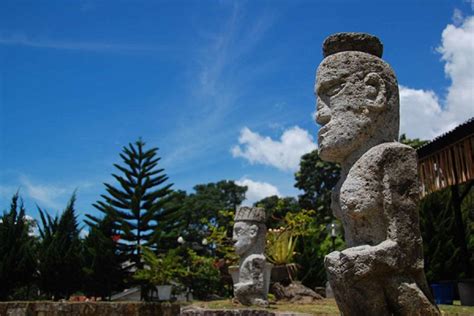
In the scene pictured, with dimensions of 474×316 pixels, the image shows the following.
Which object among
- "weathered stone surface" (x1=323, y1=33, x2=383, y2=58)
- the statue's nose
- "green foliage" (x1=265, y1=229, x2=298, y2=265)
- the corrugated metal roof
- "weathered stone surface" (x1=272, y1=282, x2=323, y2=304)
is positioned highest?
the corrugated metal roof

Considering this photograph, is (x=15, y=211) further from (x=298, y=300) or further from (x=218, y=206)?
→ (x=218, y=206)

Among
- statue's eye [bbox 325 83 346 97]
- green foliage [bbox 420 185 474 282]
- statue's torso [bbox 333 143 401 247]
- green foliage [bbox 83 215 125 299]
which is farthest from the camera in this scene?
green foliage [bbox 83 215 125 299]

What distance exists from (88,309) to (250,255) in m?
2.98

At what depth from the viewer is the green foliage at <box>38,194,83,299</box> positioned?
59.8ft

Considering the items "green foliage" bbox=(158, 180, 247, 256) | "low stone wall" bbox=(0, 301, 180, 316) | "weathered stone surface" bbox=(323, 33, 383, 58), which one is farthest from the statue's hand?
"green foliage" bbox=(158, 180, 247, 256)

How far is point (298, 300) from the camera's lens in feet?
33.1

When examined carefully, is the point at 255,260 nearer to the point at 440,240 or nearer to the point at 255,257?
the point at 255,257

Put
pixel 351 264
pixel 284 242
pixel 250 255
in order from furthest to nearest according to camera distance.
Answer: pixel 284 242, pixel 250 255, pixel 351 264

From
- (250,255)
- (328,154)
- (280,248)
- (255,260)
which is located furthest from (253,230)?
(328,154)

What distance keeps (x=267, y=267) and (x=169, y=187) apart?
1480 centimetres

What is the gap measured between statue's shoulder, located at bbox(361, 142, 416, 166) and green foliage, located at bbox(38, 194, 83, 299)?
669 inches

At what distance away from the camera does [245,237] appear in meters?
8.99

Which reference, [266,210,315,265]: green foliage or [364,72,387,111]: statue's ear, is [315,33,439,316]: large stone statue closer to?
[364,72,387,111]: statue's ear

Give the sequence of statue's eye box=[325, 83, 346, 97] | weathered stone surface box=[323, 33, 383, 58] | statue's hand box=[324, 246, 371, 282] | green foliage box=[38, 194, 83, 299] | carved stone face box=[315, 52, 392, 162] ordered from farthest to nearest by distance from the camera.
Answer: green foliage box=[38, 194, 83, 299]
weathered stone surface box=[323, 33, 383, 58]
statue's eye box=[325, 83, 346, 97]
carved stone face box=[315, 52, 392, 162]
statue's hand box=[324, 246, 371, 282]
